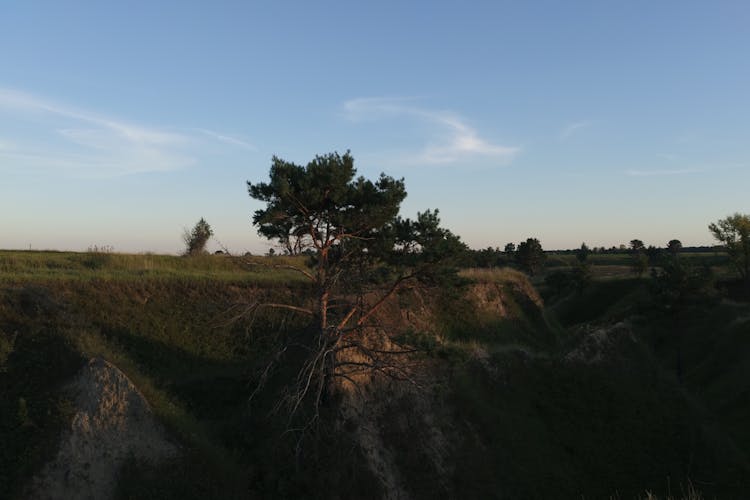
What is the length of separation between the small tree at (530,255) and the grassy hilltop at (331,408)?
89.3 m

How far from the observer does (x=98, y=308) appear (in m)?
29.2

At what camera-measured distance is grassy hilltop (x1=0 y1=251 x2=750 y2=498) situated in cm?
1988

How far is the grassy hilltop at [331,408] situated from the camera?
1988cm

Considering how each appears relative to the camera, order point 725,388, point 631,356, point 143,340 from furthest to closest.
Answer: point 725,388 → point 631,356 → point 143,340

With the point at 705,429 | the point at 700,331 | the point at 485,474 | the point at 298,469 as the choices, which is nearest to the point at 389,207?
the point at 298,469

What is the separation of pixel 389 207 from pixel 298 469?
12136 millimetres

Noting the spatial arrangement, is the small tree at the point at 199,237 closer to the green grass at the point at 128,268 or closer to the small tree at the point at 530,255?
the green grass at the point at 128,268

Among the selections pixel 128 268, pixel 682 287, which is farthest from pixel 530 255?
pixel 128 268

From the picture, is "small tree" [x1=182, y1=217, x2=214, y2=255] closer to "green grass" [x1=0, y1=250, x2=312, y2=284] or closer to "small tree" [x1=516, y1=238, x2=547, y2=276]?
"green grass" [x1=0, y1=250, x2=312, y2=284]

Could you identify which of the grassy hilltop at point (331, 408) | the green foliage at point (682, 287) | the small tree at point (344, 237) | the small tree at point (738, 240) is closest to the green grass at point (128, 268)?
the grassy hilltop at point (331, 408)

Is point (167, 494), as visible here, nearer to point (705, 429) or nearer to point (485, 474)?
point (485, 474)

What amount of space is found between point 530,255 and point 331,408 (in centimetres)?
11479

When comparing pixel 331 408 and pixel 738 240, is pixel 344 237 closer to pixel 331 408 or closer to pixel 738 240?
pixel 331 408

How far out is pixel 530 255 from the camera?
128250 mm
